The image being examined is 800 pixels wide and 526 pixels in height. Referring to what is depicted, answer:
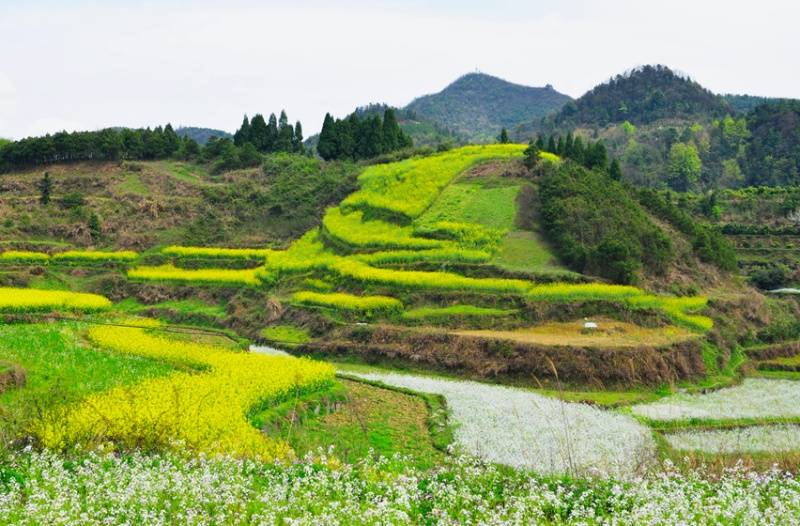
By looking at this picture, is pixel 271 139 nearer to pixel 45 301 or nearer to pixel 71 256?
pixel 71 256

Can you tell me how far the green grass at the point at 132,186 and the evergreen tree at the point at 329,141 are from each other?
13314mm

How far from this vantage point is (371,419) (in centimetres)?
1766

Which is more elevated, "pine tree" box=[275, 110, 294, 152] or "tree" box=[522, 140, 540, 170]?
"pine tree" box=[275, 110, 294, 152]

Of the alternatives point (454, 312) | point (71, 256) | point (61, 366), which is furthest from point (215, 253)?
point (61, 366)

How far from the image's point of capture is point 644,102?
432 feet

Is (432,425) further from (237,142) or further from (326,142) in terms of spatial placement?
(237,142)

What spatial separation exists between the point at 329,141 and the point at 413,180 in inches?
648

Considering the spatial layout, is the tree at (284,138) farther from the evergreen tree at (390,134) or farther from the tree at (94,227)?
the tree at (94,227)

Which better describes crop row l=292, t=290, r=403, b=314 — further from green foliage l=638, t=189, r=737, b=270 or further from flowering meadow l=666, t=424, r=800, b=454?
green foliage l=638, t=189, r=737, b=270

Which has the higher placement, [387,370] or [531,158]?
[531,158]

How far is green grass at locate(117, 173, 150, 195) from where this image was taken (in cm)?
5038

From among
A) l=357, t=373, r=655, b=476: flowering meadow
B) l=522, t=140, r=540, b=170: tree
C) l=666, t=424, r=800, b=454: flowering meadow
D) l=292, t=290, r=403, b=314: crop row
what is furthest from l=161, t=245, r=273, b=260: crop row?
l=666, t=424, r=800, b=454: flowering meadow

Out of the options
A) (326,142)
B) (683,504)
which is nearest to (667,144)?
(326,142)

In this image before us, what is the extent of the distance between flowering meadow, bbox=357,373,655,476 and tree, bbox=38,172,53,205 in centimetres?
3315
